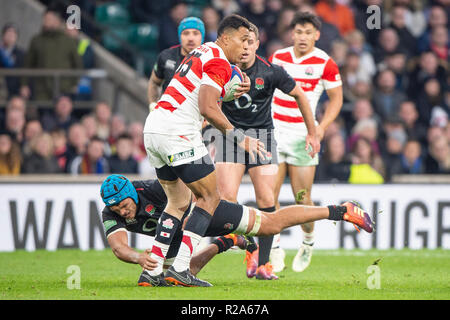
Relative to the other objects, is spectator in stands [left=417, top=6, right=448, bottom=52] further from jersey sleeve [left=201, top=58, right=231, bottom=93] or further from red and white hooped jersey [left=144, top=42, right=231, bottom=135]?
jersey sleeve [left=201, top=58, right=231, bottom=93]

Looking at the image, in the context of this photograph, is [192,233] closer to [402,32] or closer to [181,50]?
[181,50]

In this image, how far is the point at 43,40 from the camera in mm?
15133

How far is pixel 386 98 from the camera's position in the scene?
1612 centimetres

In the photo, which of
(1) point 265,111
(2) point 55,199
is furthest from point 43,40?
(1) point 265,111

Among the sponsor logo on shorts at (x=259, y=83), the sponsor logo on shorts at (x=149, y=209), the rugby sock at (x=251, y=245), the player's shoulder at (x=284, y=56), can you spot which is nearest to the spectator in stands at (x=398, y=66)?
the player's shoulder at (x=284, y=56)

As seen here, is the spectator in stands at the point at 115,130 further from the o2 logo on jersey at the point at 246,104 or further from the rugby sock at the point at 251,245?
the rugby sock at the point at 251,245

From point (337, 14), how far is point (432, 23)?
190 cm

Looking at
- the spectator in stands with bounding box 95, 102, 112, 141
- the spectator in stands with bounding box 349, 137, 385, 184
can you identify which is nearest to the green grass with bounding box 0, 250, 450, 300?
the spectator in stands with bounding box 349, 137, 385, 184

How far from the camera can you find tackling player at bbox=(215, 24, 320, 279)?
905cm

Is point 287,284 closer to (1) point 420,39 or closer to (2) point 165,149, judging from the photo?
(2) point 165,149

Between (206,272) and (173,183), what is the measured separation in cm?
196

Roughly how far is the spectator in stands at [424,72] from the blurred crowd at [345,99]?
2 centimetres

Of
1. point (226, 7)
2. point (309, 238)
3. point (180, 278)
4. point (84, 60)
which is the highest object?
point (226, 7)

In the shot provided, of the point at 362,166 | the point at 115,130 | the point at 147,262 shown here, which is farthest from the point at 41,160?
the point at 147,262
